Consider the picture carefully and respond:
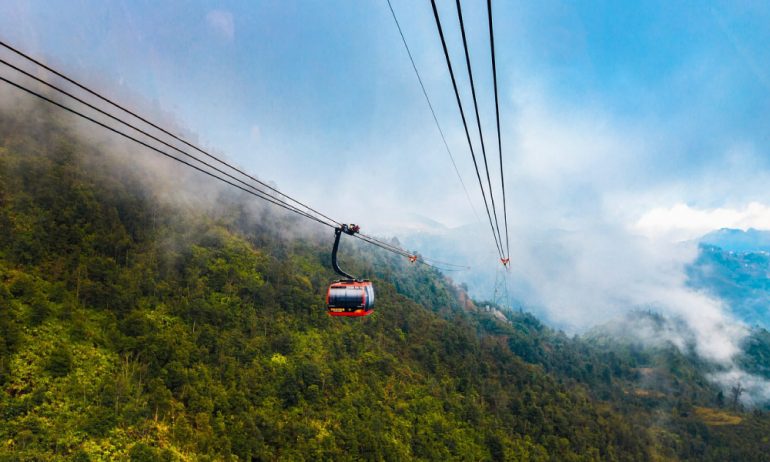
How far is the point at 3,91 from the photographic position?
6228 cm

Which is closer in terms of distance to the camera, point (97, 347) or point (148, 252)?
point (97, 347)

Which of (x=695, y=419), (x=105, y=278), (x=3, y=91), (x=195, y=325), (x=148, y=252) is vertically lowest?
(x=695, y=419)

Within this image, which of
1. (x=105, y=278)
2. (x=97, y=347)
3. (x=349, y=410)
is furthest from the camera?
(x=349, y=410)

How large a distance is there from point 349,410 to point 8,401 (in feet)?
114

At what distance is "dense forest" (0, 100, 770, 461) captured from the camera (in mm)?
34844

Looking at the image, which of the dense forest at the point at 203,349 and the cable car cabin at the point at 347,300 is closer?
the cable car cabin at the point at 347,300

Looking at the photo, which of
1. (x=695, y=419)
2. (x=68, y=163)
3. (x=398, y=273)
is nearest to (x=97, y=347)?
(x=68, y=163)

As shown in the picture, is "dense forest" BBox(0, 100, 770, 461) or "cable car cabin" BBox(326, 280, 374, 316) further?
"dense forest" BBox(0, 100, 770, 461)

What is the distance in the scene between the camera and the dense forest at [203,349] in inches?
1372

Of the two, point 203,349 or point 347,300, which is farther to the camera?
point 203,349

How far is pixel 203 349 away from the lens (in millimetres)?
47844

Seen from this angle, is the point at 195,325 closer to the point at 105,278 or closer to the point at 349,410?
the point at 105,278

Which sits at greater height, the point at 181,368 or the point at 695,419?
the point at 181,368

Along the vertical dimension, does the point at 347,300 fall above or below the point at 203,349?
above
